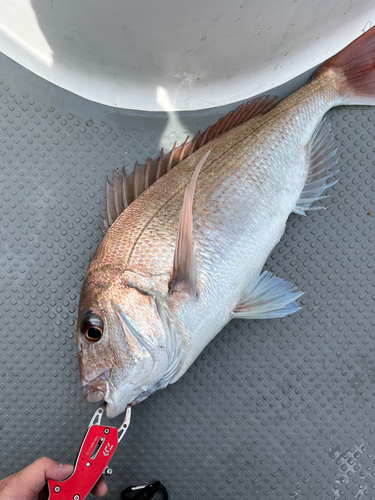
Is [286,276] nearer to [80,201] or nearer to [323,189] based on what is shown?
[323,189]

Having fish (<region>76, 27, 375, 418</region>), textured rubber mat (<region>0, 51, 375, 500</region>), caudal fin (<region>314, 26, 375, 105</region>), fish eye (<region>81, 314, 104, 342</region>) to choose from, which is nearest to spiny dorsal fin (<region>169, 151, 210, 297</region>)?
fish (<region>76, 27, 375, 418</region>)

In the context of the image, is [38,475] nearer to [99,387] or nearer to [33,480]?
[33,480]

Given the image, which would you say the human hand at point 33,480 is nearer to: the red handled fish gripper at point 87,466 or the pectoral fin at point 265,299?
the red handled fish gripper at point 87,466

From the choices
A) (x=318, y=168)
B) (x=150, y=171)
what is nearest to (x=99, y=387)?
(x=150, y=171)

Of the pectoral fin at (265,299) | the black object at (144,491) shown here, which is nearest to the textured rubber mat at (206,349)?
the black object at (144,491)

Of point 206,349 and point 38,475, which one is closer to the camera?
point 38,475

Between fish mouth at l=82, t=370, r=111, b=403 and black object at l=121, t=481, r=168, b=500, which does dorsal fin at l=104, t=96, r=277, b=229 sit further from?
black object at l=121, t=481, r=168, b=500
